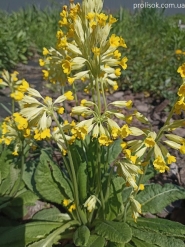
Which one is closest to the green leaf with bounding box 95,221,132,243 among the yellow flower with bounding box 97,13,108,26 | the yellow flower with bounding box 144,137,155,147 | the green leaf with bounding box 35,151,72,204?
the green leaf with bounding box 35,151,72,204

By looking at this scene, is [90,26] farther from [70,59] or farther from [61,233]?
[61,233]

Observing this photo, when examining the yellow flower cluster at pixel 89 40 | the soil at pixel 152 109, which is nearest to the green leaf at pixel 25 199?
the soil at pixel 152 109

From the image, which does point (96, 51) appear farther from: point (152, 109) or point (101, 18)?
point (152, 109)

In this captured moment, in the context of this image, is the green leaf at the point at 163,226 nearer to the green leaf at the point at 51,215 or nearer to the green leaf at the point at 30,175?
the green leaf at the point at 51,215

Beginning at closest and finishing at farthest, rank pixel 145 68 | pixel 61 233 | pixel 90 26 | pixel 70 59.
Answer: pixel 90 26, pixel 70 59, pixel 61 233, pixel 145 68

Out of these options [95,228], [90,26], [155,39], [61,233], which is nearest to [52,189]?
[61,233]

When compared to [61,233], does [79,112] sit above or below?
above

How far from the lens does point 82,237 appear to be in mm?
2322

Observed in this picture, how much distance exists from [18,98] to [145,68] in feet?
13.2

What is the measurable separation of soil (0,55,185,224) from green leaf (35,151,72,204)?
341 millimetres

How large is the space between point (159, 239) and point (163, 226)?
9 centimetres

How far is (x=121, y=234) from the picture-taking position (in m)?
2.20

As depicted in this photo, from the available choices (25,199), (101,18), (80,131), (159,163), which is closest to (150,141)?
(159,163)

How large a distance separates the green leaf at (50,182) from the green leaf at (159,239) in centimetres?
67
